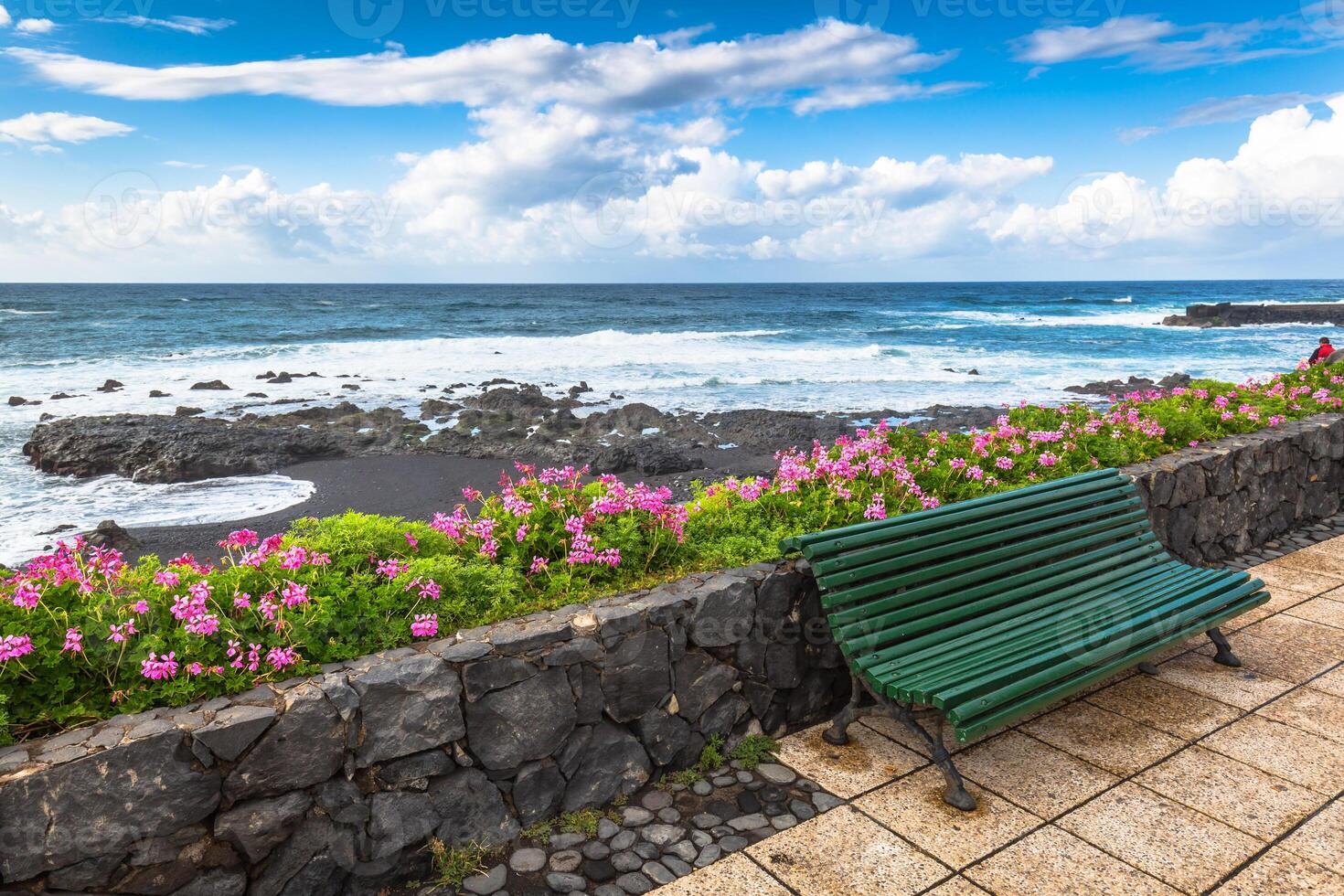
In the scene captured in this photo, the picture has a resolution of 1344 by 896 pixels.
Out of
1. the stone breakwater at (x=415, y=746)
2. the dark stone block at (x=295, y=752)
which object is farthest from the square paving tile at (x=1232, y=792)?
the dark stone block at (x=295, y=752)

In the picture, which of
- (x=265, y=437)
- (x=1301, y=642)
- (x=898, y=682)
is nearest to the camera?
(x=898, y=682)

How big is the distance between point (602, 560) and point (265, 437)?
501 inches

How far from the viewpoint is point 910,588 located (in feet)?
11.5

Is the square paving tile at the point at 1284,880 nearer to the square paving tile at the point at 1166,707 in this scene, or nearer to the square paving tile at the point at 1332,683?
the square paving tile at the point at 1166,707

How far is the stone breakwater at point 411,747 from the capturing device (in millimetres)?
2316

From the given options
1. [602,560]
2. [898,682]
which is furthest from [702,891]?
[602,560]

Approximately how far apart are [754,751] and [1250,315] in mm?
55825

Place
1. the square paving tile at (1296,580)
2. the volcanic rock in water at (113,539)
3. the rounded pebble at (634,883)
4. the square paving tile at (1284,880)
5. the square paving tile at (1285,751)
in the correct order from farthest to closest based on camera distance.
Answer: the volcanic rock in water at (113,539) < the square paving tile at (1296,580) < the square paving tile at (1285,751) < the rounded pebble at (634,883) < the square paving tile at (1284,880)

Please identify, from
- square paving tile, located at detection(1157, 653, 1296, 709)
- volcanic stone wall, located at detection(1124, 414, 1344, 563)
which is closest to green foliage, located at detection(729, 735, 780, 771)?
square paving tile, located at detection(1157, 653, 1296, 709)

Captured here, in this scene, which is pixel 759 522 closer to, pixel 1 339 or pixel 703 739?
pixel 703 739

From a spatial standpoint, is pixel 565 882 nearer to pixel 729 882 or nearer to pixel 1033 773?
pixel 729 882

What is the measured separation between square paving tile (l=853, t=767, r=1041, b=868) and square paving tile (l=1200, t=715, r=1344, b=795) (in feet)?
3.64

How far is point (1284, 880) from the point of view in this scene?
2725 mm

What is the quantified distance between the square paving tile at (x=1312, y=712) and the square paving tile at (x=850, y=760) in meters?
1.74
